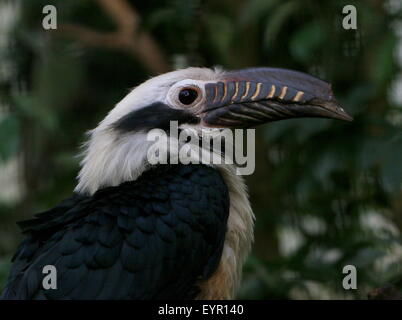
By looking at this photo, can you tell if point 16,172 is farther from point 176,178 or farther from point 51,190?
point 176,178

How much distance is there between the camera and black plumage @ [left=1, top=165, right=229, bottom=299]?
11.5 feet

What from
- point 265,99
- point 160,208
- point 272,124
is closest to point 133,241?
point 160,208

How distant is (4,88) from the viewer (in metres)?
7.59

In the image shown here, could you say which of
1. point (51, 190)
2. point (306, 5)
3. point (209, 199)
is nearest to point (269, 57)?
point (306, 5)

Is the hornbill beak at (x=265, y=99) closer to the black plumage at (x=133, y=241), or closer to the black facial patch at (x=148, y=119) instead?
the black facial patch at (x=148, y=119)

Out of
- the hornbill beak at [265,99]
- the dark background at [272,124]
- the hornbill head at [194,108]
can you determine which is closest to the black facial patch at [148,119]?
the hornbill head at [194,108]

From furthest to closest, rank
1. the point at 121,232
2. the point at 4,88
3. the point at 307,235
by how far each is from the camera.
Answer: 1. the point at 4,88
2. the point at 307,235
3. the point at 121,232

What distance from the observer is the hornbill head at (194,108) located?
3982mm

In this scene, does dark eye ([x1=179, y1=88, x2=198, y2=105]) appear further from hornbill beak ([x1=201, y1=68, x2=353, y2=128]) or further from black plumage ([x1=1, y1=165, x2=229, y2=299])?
black plumage ([x1=1, y1=165, x2=229, y2=299])

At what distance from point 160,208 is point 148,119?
56cm

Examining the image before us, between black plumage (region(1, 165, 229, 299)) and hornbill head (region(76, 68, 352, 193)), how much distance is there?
16cm

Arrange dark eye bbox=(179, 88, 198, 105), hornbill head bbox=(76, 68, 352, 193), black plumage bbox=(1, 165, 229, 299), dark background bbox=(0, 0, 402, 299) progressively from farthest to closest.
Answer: dark background bbox=(0, 0, 402, 299) → dark eye bbox=(179, 88, 198, 105) → hornbill head bbox=(76, 68, 352, 193) → black plumage bbox=(1, 165, 229, 299)

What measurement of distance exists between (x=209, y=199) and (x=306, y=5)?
2.33 m

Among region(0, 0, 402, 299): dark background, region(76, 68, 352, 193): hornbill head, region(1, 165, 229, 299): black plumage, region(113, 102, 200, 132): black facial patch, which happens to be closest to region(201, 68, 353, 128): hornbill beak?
region(76, 68, 352, 193): hornbill head
